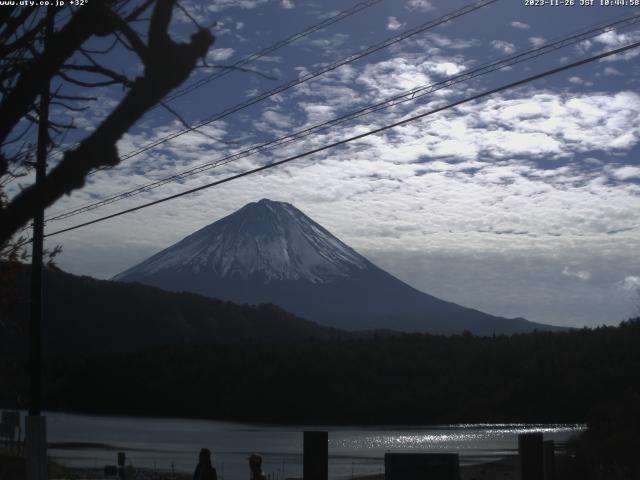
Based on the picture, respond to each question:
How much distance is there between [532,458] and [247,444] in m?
44.4

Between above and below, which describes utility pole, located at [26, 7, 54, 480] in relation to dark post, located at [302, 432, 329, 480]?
above

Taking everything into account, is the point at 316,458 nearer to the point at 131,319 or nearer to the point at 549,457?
the point at 549,457

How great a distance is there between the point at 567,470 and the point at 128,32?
62.2 ft

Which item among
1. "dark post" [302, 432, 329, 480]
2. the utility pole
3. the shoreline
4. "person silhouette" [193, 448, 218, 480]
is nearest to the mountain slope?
the shoreline

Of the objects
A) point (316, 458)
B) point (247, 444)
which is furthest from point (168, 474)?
point (247, 444)

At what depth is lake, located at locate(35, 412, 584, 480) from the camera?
39938 mm

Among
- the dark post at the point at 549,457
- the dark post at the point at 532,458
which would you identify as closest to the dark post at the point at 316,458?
the dark post at the point at 532,458

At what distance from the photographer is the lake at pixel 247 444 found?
39938 millimetres

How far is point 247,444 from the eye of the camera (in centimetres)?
5656

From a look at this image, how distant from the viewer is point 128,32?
5359 mm

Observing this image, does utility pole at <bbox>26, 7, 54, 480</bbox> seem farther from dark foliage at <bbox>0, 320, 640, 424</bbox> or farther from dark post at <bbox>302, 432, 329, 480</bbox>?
dark foliage at <bbox>0, 320, 640, 424</bbox>

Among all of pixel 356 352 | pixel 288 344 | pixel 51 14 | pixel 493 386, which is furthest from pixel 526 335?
pixel 51 14

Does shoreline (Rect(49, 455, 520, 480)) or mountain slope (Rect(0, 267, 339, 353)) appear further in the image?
mountain slope (Rect(0, 267, 339, 353))

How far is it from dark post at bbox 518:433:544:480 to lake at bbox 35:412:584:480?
17338 mm
